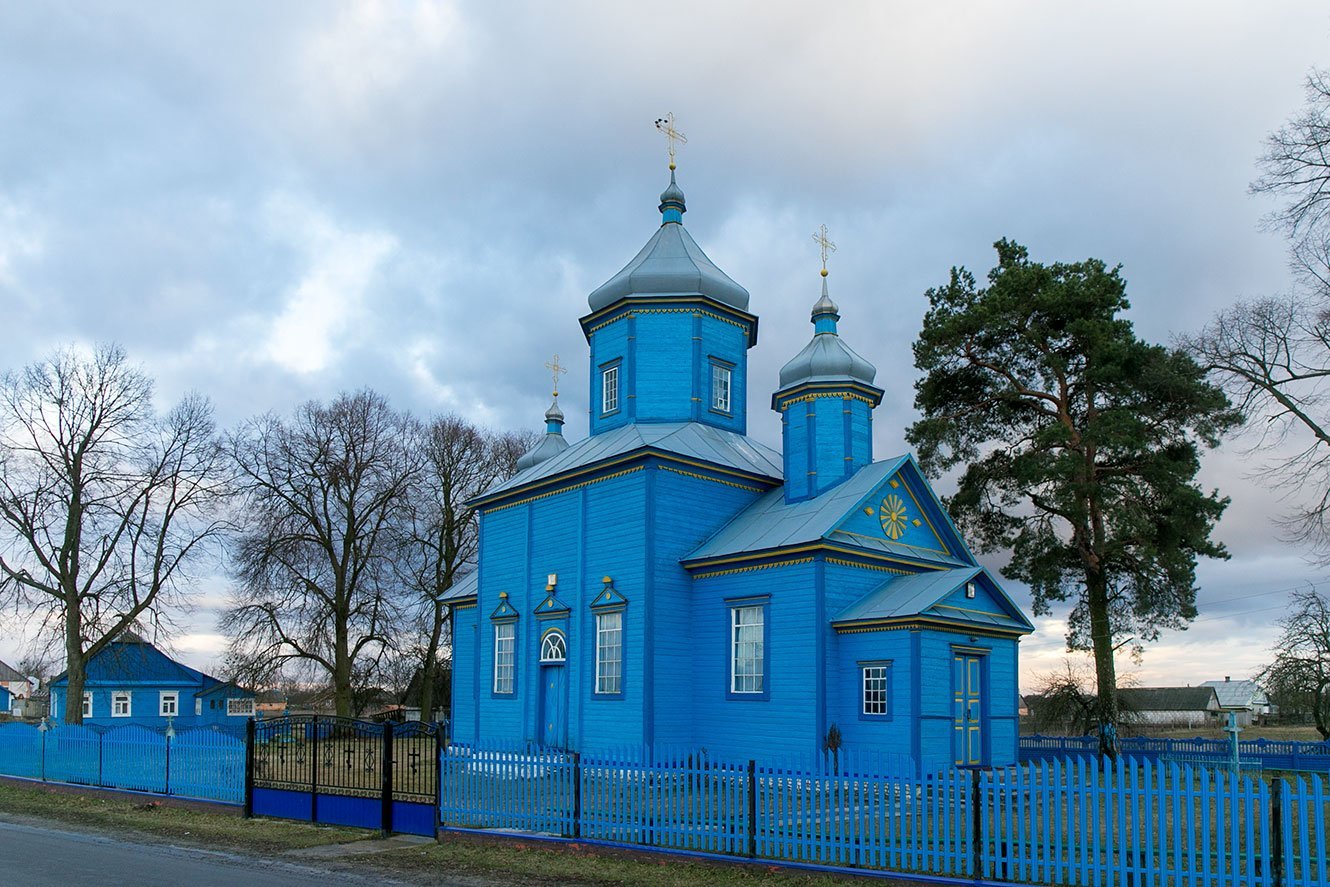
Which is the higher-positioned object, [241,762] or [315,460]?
[315,460]

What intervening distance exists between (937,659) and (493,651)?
10.2 meters

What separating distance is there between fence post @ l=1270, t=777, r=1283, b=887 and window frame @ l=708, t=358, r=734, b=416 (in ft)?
52.7

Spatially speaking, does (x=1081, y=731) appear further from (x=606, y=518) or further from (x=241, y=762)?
(x=241, y=762)

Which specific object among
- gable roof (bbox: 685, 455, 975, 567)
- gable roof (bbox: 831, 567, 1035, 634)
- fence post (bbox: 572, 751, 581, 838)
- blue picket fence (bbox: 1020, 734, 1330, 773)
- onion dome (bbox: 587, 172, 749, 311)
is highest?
onion dome (bbox: 587, 172, 749, 311)

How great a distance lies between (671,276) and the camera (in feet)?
78.2

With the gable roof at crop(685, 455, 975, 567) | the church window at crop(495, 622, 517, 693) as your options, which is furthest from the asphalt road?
the gable roof at crop(685, 455, 975, 567)

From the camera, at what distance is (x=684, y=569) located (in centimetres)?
2042

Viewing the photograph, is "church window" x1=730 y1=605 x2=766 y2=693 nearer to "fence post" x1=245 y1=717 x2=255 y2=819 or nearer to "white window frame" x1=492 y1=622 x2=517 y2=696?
"white window frame" x1=492 y1=622 x2=517 y2=696

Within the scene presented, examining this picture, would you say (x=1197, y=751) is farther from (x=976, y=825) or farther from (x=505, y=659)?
(x=976, y=825)

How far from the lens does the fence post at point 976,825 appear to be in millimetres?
10266

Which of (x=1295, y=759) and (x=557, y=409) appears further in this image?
(x=557, y=409)

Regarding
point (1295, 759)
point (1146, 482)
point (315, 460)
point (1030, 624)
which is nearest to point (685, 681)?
point (1030, 624)

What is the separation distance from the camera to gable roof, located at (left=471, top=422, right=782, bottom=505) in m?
21.3

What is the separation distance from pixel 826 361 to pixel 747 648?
243 inches
